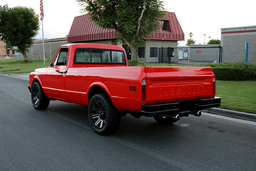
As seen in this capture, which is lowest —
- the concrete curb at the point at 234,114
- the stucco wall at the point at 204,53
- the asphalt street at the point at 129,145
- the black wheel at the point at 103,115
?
the asphalt street at the point at 129,145

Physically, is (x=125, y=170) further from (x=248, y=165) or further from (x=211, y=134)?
(x=211, y=134)

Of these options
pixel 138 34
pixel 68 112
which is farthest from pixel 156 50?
pixel 68 112

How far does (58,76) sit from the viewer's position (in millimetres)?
6742

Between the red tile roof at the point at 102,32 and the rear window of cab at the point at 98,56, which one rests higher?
the red tile roof at the point at 102,32

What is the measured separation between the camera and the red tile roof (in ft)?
125

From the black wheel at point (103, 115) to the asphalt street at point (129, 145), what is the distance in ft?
0.64

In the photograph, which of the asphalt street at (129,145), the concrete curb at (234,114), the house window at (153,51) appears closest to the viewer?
the asphalt street at (129,145)

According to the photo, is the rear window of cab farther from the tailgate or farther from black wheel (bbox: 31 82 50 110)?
the tailgate

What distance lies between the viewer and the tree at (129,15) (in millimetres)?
23719

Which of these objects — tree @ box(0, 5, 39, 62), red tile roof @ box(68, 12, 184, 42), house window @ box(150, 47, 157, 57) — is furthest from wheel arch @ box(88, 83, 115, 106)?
tree @ box(0, 5, 39, 62)

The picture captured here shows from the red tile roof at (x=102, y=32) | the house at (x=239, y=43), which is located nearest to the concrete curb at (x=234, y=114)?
the house at (x=239, y=43)

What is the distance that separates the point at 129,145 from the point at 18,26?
1811 inches

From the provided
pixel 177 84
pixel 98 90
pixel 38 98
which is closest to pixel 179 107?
pixel 177 84

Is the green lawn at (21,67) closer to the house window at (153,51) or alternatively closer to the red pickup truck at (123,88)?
the house window at (153,51)
